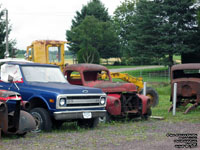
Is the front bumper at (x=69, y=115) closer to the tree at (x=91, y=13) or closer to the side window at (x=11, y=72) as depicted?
the side window at (x=11, y=72)

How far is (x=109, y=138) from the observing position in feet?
36.2

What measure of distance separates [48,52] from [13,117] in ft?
46.1

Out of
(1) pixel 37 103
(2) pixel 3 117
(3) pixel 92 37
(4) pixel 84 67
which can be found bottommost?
(2) pixel 3 117

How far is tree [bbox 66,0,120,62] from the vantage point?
217 feet

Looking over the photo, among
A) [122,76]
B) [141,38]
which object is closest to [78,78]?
[122,76]

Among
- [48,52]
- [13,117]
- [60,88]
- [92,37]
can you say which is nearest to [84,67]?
[60,88]

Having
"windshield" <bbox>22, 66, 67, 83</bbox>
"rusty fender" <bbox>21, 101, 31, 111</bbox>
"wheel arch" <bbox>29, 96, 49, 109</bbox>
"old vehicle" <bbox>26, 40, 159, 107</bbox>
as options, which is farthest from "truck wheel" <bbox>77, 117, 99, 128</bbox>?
"old vehicle" <bbox>26, 40, 159, 107</bbox>

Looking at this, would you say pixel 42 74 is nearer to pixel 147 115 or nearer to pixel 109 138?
pixel 109 138

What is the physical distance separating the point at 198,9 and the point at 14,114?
36.8 metres

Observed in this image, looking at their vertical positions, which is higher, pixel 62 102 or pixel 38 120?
pixel 62 102

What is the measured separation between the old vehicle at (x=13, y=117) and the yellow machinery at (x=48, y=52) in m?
13.5

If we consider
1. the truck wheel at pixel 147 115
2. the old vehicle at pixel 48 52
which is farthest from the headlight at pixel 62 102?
the old vehicle at pixel 48 52

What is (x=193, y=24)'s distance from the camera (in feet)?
152

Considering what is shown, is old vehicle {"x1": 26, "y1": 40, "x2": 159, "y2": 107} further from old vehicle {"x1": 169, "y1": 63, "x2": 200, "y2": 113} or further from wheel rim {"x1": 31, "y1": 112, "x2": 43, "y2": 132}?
wheel rim {"x1": 31, "y1": 112, "x2": 43, "y2": 132}
